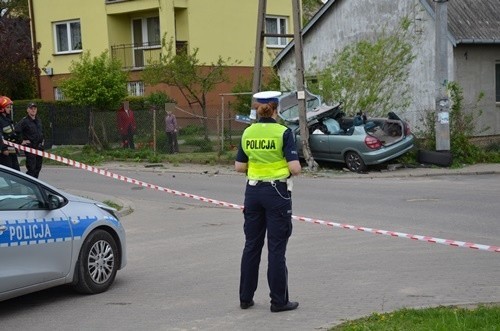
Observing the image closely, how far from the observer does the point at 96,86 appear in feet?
92.7

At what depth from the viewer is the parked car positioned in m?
21.0

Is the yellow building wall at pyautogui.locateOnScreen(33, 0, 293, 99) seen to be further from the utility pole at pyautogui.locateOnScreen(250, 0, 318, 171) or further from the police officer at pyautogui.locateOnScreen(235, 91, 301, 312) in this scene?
the police officer at pyautogui.locateOnScreen(235, 91, 301, 312)

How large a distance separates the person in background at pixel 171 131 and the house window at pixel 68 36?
12952 millimetres

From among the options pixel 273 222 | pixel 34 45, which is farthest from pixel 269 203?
pixel 34 45

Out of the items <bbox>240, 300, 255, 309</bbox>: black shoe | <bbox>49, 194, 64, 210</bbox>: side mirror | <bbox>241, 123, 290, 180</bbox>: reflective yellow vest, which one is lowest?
<bbox>240, 300, 255, 309</bbox>: black shoe

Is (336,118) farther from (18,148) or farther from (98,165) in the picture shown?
(18,148)

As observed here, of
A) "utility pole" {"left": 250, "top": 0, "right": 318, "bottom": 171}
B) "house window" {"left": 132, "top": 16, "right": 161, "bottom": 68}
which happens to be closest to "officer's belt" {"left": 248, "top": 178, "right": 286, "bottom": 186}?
"utility pole" {"left": 250, "top": 0, "right": 318, "bottom": 171}

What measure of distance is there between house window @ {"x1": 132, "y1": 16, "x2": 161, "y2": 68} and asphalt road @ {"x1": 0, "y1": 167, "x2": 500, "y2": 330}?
67.9 feet

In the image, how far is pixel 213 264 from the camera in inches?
389

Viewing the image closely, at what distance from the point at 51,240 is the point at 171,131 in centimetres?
1918

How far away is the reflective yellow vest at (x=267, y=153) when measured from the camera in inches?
293

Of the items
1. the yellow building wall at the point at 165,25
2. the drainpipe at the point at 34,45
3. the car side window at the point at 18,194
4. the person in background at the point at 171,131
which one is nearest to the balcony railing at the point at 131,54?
the yellow building wall at the point at 165,25

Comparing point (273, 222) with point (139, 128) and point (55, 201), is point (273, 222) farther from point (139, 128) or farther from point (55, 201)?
point (139, 128)

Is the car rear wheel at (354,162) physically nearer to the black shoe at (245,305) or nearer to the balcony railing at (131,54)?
the black shoe at (245,305)
